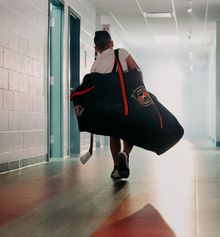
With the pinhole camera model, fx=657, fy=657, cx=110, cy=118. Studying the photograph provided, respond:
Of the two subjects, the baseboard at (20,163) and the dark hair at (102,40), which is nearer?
the dark hair at (102,40)

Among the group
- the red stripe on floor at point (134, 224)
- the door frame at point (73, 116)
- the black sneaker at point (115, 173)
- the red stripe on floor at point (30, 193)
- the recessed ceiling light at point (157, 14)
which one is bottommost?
the red stripe on floor at point (30, 193)

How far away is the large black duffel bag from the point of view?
4734mm

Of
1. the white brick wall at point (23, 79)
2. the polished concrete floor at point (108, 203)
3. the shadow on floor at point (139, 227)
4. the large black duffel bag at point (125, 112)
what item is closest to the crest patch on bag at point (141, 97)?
the large black duffel bag at point (125, 112)

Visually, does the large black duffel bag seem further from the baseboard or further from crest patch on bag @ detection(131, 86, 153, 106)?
the baseboard

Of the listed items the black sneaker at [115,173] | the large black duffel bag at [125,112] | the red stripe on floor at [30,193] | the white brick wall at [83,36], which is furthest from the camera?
the white brick wall at [83,36]

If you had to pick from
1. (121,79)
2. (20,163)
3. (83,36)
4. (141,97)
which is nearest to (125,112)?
(141,97)

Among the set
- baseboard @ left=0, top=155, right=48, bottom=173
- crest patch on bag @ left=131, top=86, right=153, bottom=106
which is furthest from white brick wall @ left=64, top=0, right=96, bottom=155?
crest patch on bag @ left=131, top=86, right=153, bottom=106

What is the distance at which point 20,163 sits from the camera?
23.3ft

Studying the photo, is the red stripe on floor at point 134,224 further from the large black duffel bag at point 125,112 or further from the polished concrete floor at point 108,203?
the large black duffel bag at point 125,112

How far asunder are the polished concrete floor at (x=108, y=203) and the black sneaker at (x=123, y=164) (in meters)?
0.07

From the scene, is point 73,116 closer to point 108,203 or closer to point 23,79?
point 23,79

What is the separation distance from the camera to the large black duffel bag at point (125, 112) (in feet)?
15.5

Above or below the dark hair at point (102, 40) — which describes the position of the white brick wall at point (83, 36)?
above

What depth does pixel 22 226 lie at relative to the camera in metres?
3.13
